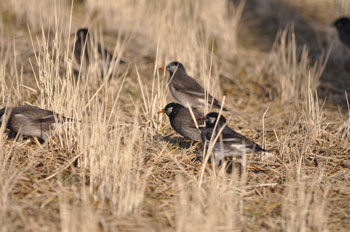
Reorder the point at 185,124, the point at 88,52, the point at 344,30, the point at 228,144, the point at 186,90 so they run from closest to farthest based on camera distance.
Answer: the point at 228,144 < the point at 185,124 < the point at 186,90 < the point at 88,52 < the point at 344,30

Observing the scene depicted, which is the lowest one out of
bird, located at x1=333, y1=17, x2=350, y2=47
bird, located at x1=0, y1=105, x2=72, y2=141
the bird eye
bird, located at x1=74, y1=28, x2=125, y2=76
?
bird, located at x1=0, y1=105, x2=72, y2=141

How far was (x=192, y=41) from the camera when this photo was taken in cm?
871

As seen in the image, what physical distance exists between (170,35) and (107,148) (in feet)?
16.0

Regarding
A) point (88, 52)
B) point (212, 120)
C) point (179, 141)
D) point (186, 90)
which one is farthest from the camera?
point (88, 52)

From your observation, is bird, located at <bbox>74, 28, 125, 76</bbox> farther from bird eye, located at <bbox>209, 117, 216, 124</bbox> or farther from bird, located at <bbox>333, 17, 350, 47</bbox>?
bird, located at <bbox>333, 17, 350, 47</bbox>

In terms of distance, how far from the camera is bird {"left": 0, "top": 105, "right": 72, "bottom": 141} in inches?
225

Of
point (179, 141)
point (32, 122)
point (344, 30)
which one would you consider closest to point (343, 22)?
point (344, 30)

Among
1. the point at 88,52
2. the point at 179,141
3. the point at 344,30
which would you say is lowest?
the point at 179,141

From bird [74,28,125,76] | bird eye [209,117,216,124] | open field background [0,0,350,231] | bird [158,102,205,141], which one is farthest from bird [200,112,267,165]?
bird [74,28,125,76]

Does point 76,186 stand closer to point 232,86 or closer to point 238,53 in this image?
point 232,86

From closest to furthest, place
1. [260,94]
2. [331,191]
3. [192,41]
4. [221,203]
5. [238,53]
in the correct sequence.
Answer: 1. [221,203]
2. [331,191]
3. [192,41]
4. [260,94]
5. [238,53]

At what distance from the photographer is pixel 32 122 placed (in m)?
5.71

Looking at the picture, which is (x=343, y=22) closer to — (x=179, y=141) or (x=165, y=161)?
(x=179, y=141)

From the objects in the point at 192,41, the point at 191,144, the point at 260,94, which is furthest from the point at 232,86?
the point at 191,144
